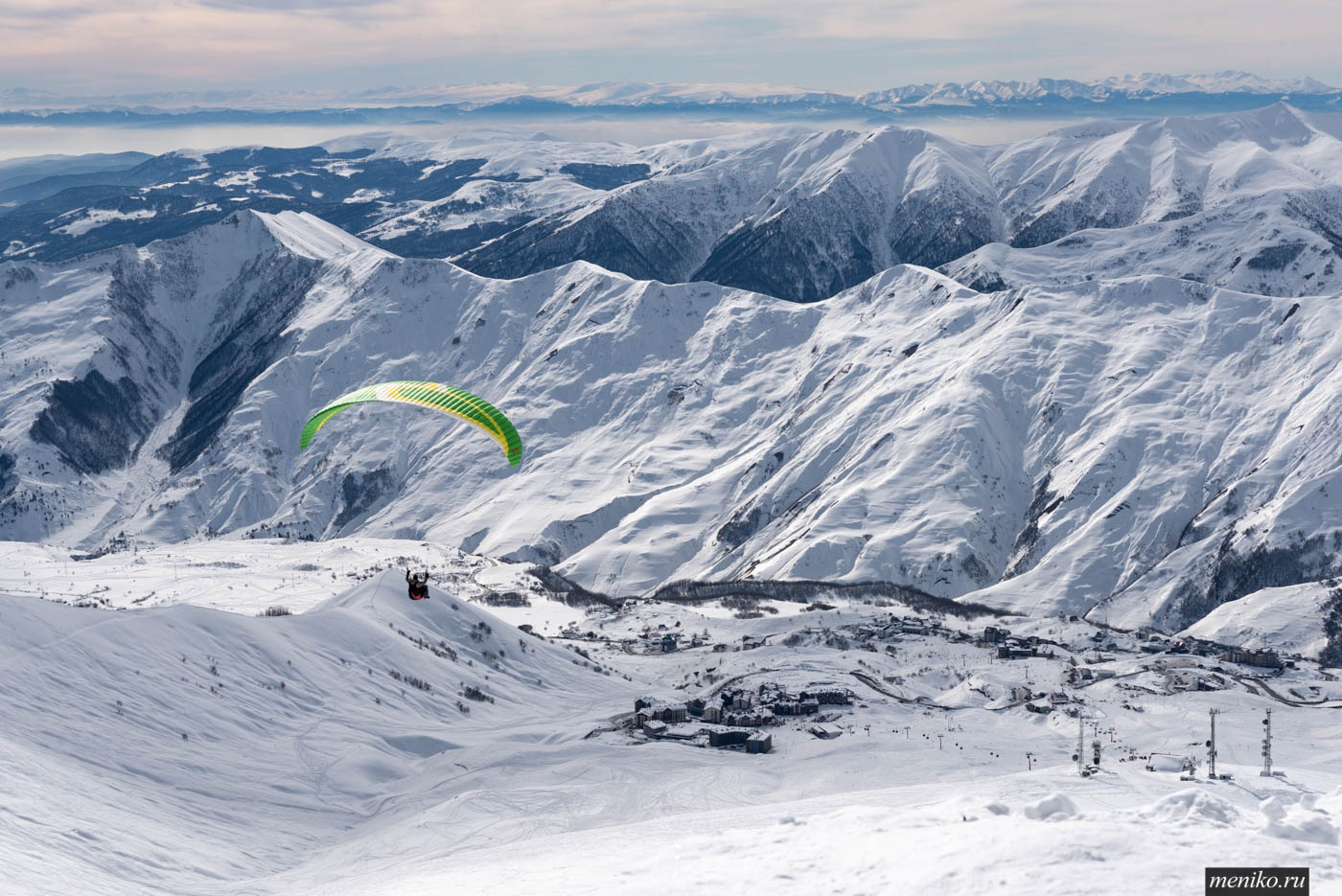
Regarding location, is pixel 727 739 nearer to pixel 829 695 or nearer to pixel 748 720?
pixel 748 720

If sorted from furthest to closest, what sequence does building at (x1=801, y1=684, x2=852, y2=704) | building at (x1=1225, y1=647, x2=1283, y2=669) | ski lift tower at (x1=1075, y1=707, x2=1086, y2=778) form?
building at (x1=1225, y1=647, x2=1283, y2=669), building at (x1=801, y1=684, x2=852, y2=704), ski lift tower at (x1=1075, y1=707, x2=1086, y2=778)

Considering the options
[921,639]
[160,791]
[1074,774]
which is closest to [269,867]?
[160,791]

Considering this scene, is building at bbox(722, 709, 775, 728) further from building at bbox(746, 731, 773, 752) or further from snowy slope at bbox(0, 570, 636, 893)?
snowy slope at bbox(0, 570, 636, 893)

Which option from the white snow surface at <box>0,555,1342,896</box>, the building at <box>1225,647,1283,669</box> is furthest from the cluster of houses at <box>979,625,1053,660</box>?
the building at <box>1225,647,1283,669</box>

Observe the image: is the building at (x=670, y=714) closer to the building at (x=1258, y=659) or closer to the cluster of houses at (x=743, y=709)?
the cluster of houses at (x=743, y=709)

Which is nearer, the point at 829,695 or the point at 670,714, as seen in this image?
the point at 670,714

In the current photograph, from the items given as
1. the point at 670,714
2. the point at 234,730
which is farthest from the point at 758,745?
the point at 234,730

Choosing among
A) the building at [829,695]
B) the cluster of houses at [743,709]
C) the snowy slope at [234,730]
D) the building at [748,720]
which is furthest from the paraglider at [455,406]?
the building at [829,695]

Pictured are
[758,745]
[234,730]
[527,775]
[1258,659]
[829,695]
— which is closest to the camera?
[527,775]
